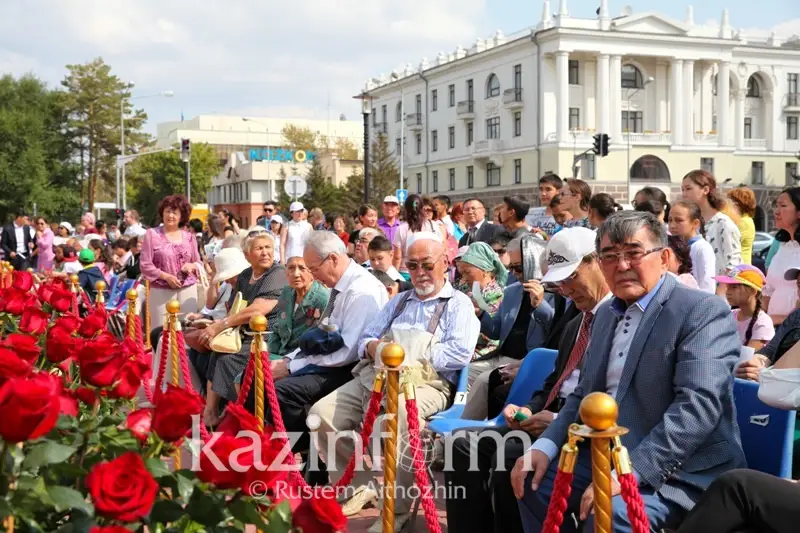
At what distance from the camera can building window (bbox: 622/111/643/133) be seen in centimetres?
6656

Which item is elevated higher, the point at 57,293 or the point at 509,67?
the point at 509,67

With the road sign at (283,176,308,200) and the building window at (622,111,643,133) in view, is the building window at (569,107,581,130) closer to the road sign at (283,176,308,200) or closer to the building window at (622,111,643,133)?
the building window at (622,111,643,133)

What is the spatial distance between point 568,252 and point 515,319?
1600 millimetres

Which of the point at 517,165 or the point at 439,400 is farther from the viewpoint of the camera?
the point at 517,165

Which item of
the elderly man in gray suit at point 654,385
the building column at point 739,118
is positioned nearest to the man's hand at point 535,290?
the elderly man in gray suit at point 654,385

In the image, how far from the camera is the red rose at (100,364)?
2.92m

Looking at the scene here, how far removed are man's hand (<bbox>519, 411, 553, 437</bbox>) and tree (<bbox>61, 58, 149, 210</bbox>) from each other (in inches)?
2247

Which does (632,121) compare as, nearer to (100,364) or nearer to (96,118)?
(96,118)

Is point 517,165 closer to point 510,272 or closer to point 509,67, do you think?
point 509,67

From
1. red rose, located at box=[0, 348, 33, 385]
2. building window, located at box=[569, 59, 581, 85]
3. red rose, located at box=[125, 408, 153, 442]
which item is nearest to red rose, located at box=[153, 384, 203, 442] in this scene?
red rose, located at box=[125, 408, 153, 442]

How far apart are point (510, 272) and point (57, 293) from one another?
340cm

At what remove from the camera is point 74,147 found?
59219 millimetres

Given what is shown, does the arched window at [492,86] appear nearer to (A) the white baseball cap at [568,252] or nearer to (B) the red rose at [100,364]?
(A) the white baseball cap at [568,252]

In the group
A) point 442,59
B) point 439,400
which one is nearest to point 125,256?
point 439,400
